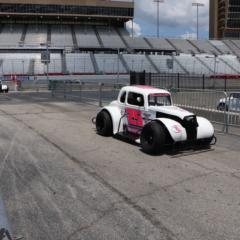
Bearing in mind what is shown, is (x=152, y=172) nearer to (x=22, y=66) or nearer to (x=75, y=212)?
(x=75, y=212)

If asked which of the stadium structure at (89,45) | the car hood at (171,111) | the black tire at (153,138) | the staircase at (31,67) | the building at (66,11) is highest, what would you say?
the building at (66,11)

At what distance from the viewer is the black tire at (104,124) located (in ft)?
39.9

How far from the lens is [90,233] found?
5328 mm

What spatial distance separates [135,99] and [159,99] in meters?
0.66

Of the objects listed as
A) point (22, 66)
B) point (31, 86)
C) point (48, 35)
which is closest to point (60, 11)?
point (48, 35)

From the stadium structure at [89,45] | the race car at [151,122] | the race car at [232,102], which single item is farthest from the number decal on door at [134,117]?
the stadium structure at [89,45]

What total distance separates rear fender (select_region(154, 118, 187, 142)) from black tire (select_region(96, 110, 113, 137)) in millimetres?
2484

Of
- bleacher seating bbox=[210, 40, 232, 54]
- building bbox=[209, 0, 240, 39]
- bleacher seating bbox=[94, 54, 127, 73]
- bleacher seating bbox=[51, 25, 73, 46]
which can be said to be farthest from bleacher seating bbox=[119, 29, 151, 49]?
building bbox=[209, 0, 240, 39]

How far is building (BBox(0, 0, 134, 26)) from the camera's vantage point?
79375 millimetres

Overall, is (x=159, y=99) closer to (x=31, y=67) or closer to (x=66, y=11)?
(x=31, y=67)

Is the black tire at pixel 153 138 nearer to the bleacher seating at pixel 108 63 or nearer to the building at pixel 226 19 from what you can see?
the bleacher seating at pixel 108 63

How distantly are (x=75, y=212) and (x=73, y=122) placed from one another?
996 cm

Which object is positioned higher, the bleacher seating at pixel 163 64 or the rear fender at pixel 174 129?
the bleacher seating at pixel 163 64

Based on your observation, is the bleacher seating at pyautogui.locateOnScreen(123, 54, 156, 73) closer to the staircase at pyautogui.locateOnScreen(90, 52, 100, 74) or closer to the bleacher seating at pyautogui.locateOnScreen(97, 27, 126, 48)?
the staircase at pyautogui.locateOnScreen(90, 52, 100, 74)
